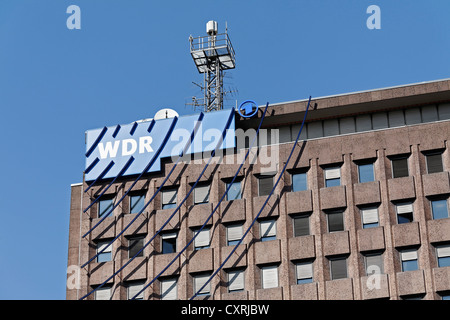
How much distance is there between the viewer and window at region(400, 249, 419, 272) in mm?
57906

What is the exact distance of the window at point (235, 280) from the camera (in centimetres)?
6075

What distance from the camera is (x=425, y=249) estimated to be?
2270 inches

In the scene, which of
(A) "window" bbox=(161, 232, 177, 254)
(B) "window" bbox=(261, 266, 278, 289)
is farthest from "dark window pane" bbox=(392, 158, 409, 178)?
(A) "window" bbox=(161, 232, 177, 254)

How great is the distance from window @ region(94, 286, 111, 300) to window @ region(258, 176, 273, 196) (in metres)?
12.5

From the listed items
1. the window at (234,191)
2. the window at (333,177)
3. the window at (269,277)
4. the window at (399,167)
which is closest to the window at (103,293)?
the window at (234,191)

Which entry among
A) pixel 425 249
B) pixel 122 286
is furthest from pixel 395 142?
pixel 122 286

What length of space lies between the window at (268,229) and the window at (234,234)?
150 cm

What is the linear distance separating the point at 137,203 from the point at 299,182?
11993 millimetres

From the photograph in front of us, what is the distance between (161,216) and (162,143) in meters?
5.39

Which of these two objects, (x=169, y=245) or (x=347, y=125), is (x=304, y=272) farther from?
(x=347, y=125)

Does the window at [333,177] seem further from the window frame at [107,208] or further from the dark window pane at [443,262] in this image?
the window frame at [107,208]

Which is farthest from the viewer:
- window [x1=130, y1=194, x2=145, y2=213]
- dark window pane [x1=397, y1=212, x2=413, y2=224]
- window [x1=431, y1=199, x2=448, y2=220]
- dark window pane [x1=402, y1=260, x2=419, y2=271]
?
window [x1=130, y1=194, x2=145, y2=213]

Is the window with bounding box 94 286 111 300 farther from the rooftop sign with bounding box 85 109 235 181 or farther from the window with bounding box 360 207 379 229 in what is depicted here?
the window with bounding box 360 207 379 229
